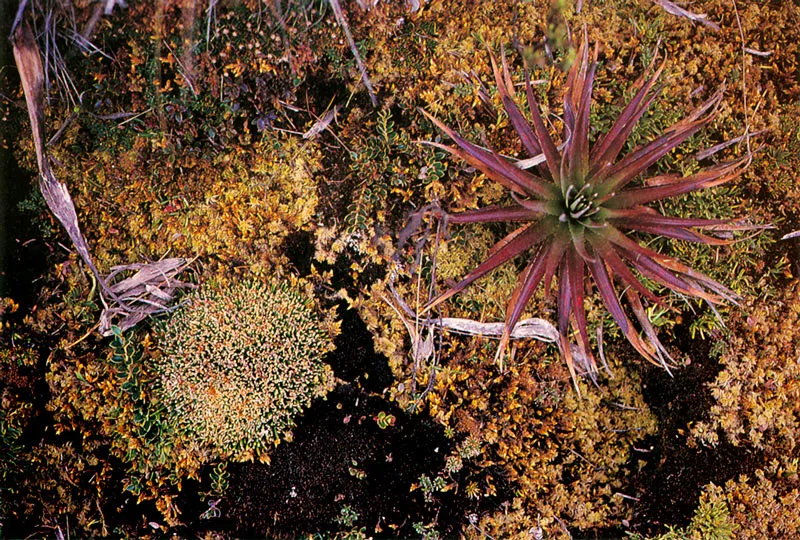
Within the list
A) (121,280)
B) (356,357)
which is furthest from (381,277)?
(121,280)

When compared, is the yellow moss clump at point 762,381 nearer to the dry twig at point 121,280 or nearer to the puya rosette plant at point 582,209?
the puya rosette plant at point 582,209

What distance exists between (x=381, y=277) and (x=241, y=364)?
744 millimetres

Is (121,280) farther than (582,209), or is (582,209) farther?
(121,280)

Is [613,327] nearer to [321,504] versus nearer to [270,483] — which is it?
[321,504]

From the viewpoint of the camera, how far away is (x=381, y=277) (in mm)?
2584

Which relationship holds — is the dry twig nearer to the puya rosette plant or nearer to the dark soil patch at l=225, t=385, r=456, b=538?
the dark soil patch at l=225, t=385, r=456, b=538

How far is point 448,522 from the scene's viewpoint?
2.58 m

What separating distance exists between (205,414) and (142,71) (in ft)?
5.23

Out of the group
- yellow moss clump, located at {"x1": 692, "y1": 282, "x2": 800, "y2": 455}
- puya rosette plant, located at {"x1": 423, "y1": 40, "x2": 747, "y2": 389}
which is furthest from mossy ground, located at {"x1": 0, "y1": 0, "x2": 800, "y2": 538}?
puya rosette plant, located at {"x1": 423, "y1": 40, "x2": 747, "y2": 389}

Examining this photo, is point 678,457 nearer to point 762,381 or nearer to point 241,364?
point 762,381

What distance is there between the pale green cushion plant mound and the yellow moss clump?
1.85 metres

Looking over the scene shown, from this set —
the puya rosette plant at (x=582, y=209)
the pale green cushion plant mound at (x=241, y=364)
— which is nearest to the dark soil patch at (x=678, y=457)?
the puya rosette plant at (x=582, y=209)

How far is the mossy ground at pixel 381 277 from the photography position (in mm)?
2535

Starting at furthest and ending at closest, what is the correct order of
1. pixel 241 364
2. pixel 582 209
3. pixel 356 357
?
1. pixel 356 357
2. pixel 241 364
3. pixel 582 209
